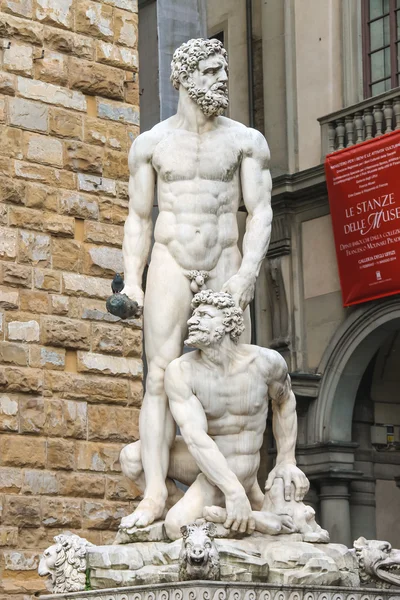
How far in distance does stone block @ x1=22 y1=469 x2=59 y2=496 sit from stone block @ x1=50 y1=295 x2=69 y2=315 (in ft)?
3.73

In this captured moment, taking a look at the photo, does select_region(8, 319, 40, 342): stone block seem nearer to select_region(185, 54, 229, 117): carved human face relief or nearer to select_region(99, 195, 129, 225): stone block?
select_region(99, 195, 129, 225): stone block

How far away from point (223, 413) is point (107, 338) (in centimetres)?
347

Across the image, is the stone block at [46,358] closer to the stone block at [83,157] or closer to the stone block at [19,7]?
the stone block at [83,157]

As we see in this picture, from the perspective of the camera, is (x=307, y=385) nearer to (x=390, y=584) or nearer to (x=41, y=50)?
(x=41, y=50)

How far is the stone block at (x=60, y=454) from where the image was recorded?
11.7 metres

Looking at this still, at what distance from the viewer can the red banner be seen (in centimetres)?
1934

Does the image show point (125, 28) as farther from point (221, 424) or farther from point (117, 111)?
point (221, 424)

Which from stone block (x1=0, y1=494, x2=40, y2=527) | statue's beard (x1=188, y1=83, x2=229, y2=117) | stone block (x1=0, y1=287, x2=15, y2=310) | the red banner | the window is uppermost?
the window

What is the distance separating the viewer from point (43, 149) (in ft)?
39.6

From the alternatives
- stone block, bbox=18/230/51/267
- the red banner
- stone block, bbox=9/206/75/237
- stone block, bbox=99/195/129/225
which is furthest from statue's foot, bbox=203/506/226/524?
the red banner

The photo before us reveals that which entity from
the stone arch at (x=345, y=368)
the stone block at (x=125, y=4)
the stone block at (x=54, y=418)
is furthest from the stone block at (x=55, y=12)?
the stone arch at (x=345, y=368)

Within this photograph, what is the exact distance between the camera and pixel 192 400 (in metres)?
8.74

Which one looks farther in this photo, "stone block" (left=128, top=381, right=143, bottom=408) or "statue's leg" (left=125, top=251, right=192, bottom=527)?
"stone block" (left=128, top=381, right=143, bottom=408)

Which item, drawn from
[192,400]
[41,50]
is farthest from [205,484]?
[41,50]
